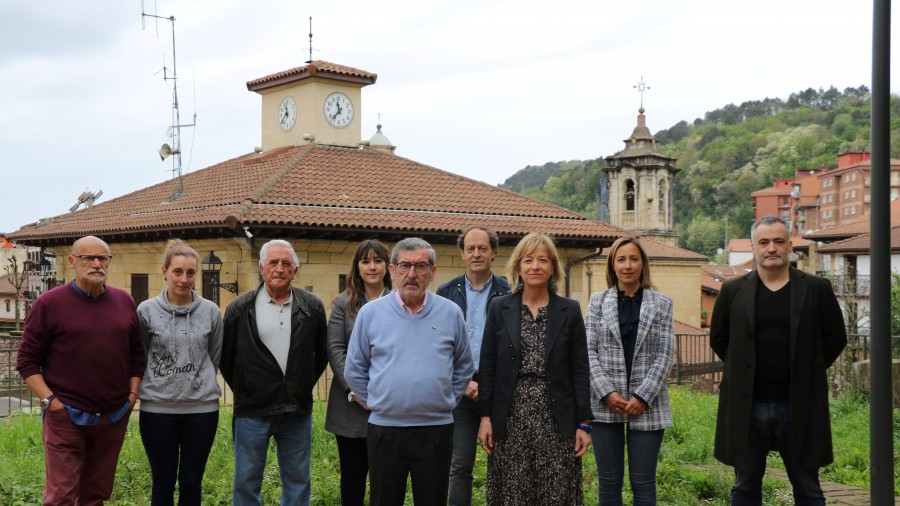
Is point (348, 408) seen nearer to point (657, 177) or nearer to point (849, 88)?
point (657, 177)

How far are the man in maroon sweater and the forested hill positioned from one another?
9411 cm

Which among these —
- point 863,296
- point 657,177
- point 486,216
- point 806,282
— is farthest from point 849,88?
point 806,282

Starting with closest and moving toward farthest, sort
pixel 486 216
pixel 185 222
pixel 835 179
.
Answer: pixel 185 222 → pixel 486 216 → pixel 835 179

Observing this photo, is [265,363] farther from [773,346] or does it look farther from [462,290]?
[773,346]

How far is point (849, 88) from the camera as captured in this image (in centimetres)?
15300

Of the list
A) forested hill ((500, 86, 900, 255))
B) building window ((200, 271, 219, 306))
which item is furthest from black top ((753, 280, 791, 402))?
forested hill ((500, 86, 900, 255))

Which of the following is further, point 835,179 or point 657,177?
point 835,179

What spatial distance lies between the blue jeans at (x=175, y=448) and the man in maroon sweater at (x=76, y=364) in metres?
0.25

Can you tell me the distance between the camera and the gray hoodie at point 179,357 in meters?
4.99

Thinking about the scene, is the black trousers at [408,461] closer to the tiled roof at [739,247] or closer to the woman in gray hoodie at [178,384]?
the woman in gray hoodie at [178,384]

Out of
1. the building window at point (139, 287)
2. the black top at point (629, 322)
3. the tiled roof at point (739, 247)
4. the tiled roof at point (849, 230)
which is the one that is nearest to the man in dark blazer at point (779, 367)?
the black top at point (629, 322)

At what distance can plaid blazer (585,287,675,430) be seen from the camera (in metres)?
4.92

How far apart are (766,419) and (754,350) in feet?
1.33

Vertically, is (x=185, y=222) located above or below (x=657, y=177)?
below
